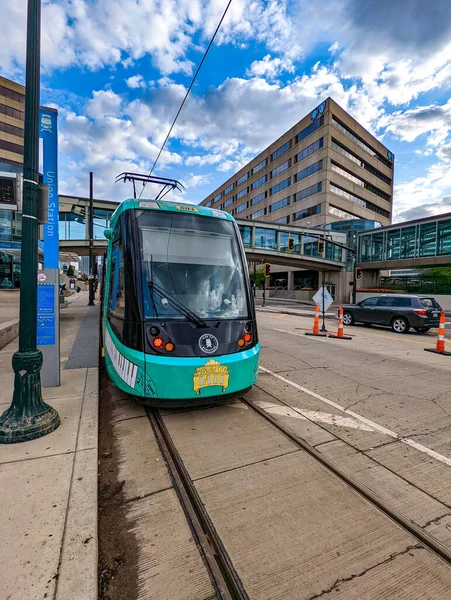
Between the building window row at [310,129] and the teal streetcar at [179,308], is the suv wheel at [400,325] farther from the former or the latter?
the building window row at [310,129]

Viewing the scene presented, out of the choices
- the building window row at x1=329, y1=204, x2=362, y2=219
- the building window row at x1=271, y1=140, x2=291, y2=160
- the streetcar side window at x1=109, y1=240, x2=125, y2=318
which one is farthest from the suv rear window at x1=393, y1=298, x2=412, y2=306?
the building window row at x1=271, y1=140, x2=291, y2=160

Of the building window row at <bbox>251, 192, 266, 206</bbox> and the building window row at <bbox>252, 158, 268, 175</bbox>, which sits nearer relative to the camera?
the building window row at <bbox>251, 192, 266, 206</bbox>

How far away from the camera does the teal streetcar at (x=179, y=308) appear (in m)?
3.90

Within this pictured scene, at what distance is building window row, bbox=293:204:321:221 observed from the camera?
178 ft

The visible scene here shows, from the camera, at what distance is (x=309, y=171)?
56500 mm

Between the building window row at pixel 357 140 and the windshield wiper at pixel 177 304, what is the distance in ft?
203

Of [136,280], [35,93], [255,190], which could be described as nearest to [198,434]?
[136,280]

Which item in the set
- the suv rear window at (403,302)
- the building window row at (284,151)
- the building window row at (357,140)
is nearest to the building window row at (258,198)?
the building window row at (284,151)

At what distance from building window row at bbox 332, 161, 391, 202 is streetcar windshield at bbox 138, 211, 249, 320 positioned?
186ft

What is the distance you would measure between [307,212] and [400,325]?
46316 mm

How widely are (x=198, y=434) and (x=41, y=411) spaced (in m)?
1.87

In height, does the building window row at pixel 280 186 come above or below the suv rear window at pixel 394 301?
above

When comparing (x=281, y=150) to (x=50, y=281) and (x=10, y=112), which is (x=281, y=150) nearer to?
(x=10, y=112)

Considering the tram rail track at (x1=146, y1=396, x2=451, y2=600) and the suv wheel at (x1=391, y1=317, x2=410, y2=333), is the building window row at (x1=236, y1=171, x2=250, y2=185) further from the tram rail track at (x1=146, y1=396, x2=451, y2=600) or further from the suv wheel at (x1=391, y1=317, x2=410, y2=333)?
the tram rail track at (x1=146, y1=396, x2=451, y2=600)
